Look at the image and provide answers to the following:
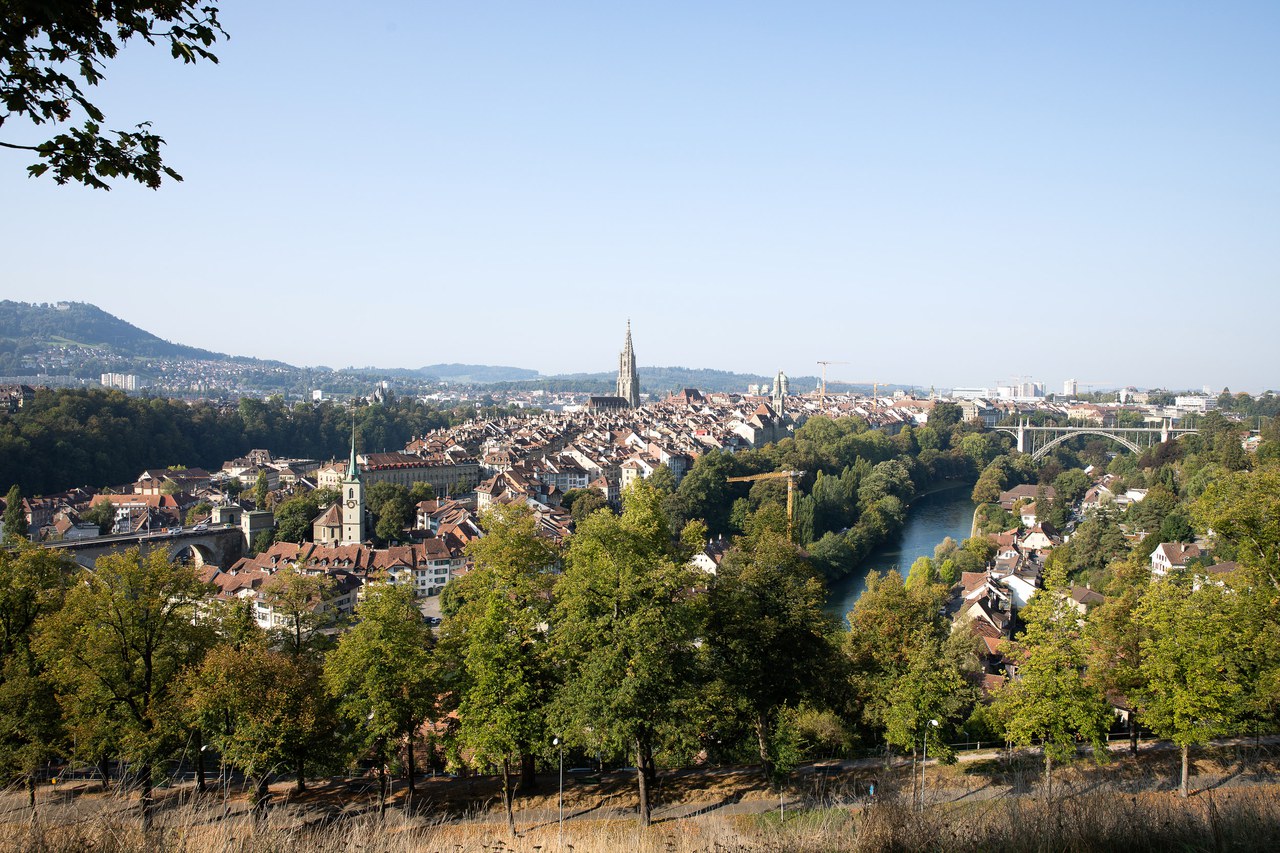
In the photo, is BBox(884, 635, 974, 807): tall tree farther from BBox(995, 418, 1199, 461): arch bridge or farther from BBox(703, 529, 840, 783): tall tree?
BBox(995, 418, 1199, 461): arch bridge

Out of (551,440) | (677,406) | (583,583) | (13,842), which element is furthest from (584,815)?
(677,406)

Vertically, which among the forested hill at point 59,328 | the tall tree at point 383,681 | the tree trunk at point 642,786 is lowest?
the tree trunk at point 642,786

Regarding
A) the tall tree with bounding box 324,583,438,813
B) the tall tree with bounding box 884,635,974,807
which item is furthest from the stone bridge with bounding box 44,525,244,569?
the tall tree with bounding box 884,635,974,807

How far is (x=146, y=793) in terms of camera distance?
27.8 ft

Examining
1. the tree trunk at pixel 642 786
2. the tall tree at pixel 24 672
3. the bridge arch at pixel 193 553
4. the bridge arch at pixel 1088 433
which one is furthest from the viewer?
the bridge arch at pixel 1088 433

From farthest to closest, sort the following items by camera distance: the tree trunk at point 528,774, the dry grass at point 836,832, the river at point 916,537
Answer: the river at point 916,537
the tree trunk at point 528,774
the dry grass at point 836,832

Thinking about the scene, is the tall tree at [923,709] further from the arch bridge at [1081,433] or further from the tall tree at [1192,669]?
the arch bridge at [1081,433]

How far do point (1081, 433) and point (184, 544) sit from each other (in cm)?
6893

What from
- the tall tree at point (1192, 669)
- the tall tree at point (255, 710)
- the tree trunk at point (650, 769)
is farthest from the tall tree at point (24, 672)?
the tall tree at point (1192, 669)

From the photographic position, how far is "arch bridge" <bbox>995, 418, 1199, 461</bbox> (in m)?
68.4

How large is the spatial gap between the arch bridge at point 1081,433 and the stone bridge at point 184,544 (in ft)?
177

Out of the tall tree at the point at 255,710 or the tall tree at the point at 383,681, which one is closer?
the tall tree at the point at 255,710

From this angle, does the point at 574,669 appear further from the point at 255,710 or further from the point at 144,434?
the point at 144,434

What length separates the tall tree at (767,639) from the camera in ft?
36.9
